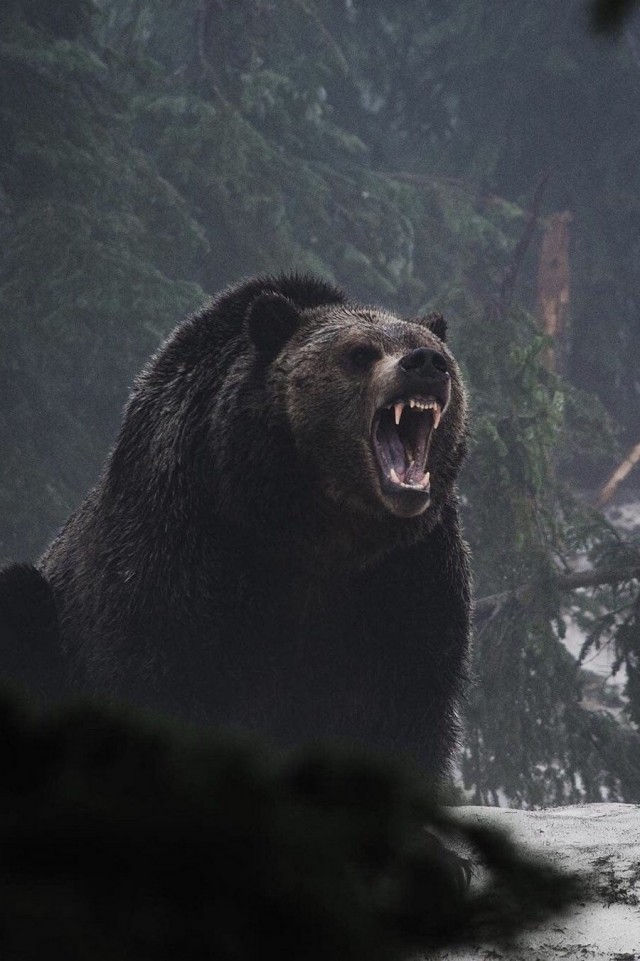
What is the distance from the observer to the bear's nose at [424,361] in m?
3.24

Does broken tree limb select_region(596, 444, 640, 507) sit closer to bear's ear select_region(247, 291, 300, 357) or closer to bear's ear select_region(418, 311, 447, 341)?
bear's ear select_region(418, 311, 447, 341)

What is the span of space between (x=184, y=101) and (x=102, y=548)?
10077 millimetres

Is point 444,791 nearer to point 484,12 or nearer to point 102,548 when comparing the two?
point 102,548

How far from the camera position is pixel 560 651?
898 centimetres

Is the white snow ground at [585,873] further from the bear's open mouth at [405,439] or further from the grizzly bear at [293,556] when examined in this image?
the bear's open mouth at [405,439]

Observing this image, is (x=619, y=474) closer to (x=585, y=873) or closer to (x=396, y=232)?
(x=396, y=232)

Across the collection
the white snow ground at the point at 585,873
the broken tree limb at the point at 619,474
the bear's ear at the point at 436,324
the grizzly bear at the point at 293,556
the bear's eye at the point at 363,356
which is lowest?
the white snow ground at the point at 585,873

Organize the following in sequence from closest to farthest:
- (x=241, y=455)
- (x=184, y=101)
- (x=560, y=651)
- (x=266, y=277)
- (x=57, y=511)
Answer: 1. (x=241, y=455)
2. (x=266, y=277)
3. (x=560, y=651)
4. (x=57, y=511)
5. (x=184, y=101)

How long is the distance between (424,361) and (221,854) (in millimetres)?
1481

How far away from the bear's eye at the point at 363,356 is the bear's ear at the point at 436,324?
1.84 feet

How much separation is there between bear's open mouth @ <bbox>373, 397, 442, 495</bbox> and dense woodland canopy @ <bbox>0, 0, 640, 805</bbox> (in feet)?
14.7

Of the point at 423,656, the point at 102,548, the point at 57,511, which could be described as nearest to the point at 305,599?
the point at 423,656

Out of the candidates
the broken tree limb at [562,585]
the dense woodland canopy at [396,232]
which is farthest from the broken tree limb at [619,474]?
the broken tree limb at [562,585]

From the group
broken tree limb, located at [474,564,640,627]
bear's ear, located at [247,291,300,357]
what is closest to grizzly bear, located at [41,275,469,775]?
bear's ear, located at [247,291,300,357]
